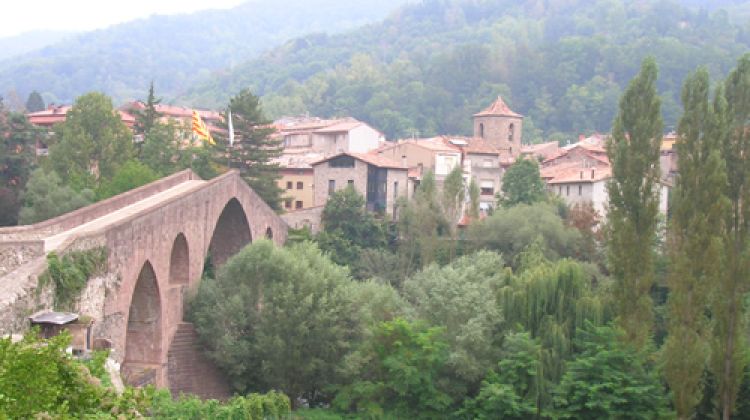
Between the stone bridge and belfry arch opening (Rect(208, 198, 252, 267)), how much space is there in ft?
0.28

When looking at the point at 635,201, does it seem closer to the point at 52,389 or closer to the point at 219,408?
the point at 219,408

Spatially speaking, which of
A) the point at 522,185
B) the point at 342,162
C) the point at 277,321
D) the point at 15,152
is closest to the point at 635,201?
the point at 277,321

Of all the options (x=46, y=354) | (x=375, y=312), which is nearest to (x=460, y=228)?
(x=375, y=312)

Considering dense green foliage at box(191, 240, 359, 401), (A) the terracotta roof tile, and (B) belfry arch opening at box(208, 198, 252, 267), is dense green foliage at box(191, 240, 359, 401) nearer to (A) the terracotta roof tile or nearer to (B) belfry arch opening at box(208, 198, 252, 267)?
(B) belfry arch opening at box(208, 198, 252, 267)

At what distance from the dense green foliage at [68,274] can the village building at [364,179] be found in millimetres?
31769

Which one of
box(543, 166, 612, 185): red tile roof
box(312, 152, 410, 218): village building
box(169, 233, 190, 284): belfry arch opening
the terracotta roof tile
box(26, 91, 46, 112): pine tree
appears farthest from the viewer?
box(26, 91, 46, 112): pine tree

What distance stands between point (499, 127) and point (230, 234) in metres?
33.2

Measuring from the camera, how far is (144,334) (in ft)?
103

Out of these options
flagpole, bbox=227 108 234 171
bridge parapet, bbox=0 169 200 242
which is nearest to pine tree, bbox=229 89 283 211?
flagpole, bbox=227 108 234 171

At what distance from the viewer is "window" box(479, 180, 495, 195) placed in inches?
2432

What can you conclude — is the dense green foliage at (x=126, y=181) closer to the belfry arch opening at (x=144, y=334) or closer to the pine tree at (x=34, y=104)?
the belfry arch opening at (x=144, y=334)

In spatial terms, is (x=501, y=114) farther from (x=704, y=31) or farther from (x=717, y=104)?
(x=704, y=31)

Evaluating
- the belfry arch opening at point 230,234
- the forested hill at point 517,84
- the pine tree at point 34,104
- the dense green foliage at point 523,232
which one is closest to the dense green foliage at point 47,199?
the belfry arch opening at point 230,234

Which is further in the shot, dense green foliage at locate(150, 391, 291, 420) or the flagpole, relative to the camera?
the flagpole
